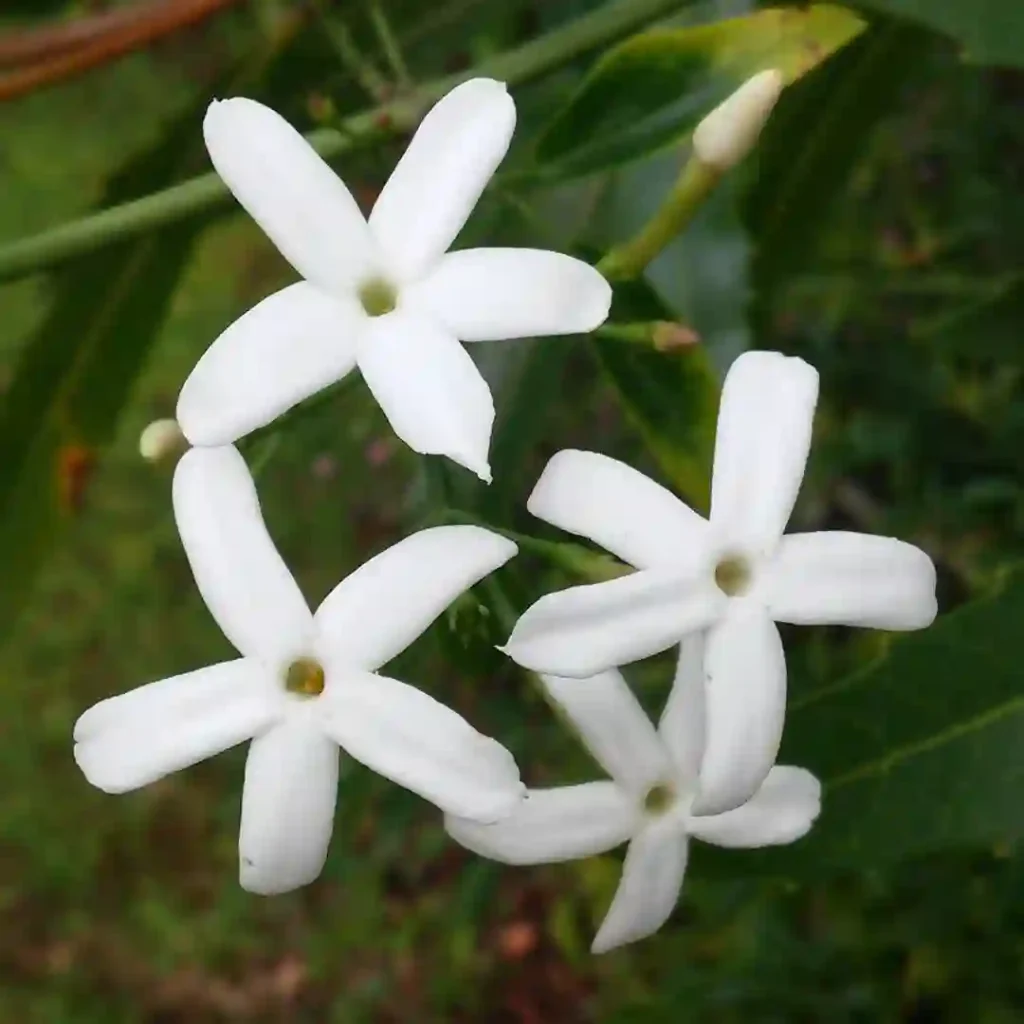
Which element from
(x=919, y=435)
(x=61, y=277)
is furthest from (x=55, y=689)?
(x=919, y=435)

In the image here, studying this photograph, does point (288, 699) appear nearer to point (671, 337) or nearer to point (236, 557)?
point (236, 557)

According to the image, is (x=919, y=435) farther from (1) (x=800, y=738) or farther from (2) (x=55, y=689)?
(2) (x=55, y=689)

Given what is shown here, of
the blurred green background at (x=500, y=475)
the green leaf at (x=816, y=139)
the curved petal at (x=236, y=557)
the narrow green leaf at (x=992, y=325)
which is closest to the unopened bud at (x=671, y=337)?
the blurred green background at (x=500, y=475)

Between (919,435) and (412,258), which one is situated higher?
(412,258)

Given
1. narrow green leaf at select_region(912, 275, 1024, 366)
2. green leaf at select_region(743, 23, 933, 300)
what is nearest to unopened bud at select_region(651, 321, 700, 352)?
green leaf at select_region(743, 23, 933, 300)

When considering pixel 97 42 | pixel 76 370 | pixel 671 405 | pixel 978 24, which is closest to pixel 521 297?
pixel 671 405

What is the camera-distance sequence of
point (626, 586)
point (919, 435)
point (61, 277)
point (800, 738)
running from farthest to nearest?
point (919, 435), point (61, 277), point (800, 738), point (626, 586)
